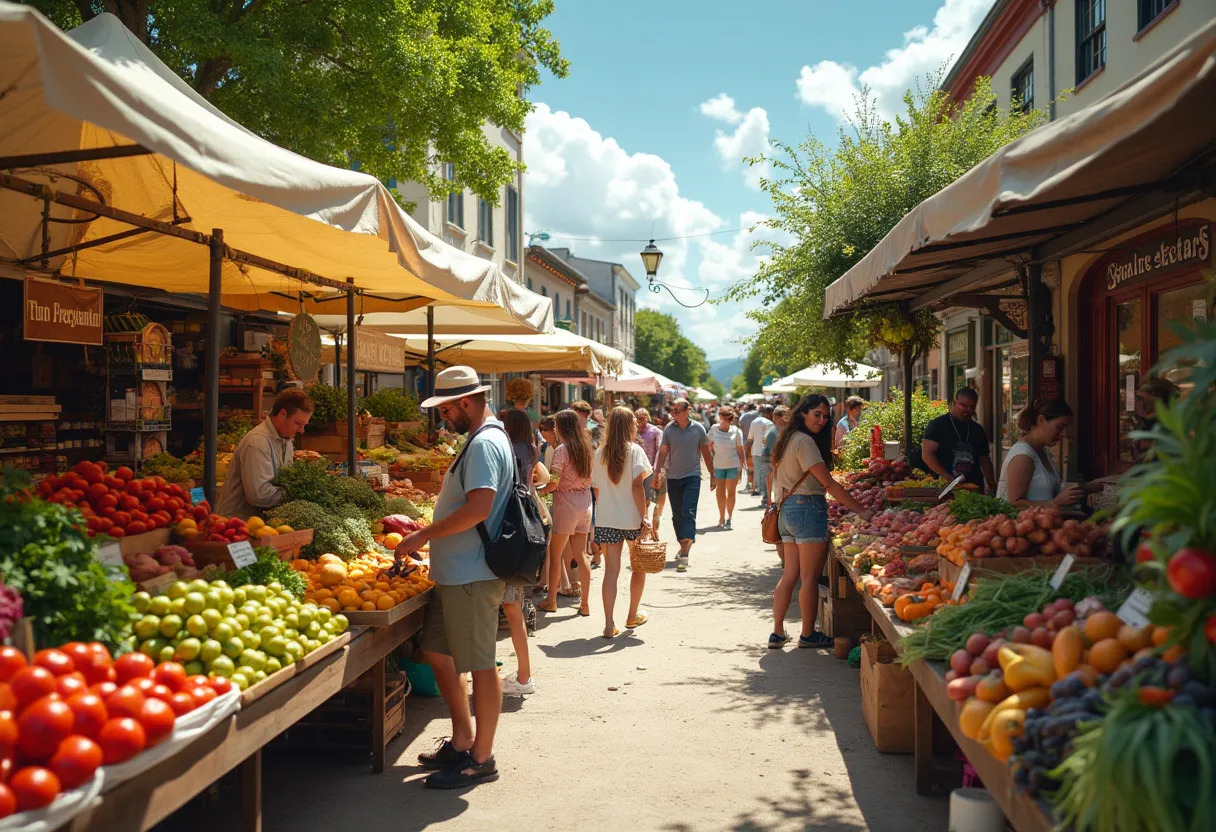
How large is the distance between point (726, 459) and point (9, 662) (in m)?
14.0

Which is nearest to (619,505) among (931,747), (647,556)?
(647,556)

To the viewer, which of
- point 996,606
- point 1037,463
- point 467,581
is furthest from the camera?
point 1037,463

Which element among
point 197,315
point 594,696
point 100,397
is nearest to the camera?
point 594,696

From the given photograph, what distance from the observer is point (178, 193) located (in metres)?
5.72

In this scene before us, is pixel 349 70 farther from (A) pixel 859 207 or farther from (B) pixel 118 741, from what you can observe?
(B) pixel 118 741

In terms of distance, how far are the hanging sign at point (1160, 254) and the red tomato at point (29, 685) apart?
7201 millimetres

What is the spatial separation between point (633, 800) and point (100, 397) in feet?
23.2

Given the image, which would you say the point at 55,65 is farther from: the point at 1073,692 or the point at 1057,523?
the point at 1057,523

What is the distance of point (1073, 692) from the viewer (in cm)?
290

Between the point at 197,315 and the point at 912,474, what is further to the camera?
the point at 197,315

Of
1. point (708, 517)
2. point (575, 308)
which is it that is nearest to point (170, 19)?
point (708, 517)

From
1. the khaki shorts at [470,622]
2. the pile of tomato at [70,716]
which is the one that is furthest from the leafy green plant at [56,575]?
the khaki shorts at [470,622]

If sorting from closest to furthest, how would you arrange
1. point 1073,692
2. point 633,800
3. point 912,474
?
point 1073,692 < point 633,800 < point 912,474

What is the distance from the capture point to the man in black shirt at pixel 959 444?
9.34 meters
